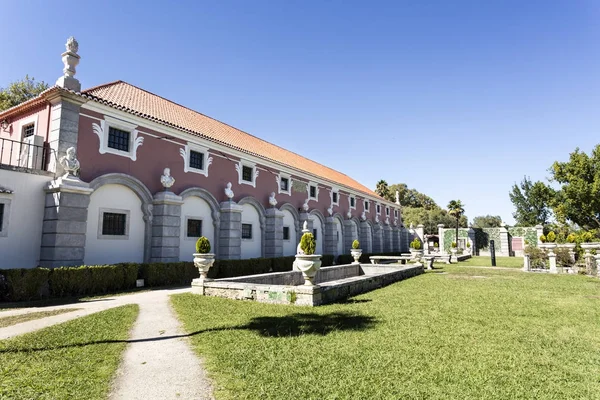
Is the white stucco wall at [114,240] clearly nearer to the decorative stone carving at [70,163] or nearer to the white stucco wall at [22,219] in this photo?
the decorative stone carving at [70,163]

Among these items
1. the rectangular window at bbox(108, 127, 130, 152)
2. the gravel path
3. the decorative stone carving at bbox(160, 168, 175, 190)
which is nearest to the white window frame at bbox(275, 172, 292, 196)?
the decorative stone carving at bbox(160, 168, 175, 190)

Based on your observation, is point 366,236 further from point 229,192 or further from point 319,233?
point 229,192

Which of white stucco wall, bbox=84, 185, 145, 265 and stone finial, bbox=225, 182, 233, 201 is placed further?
stone finial, bbox=225, 182, 233, 201

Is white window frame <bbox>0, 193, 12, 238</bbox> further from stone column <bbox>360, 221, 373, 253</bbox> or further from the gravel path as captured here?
stone column <bbox>360, 221, 373, 253</bbox>

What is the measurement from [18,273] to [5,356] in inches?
239

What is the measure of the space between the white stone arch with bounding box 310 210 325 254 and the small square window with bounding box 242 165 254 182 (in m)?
7.87

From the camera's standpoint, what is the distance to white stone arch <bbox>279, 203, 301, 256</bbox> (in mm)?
24281

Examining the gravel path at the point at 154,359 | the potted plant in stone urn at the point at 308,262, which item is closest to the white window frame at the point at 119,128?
the gravel path at the point at 154,359

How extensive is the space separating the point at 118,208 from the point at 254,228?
9052mm

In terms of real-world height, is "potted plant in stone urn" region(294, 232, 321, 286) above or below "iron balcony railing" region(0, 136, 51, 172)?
below

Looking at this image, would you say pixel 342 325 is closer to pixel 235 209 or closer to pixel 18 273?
pixel 18 273

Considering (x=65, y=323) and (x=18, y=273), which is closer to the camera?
(x=65, y=323)

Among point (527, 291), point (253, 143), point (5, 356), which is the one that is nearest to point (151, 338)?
point (5, 356)

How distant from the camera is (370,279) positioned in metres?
12.6
